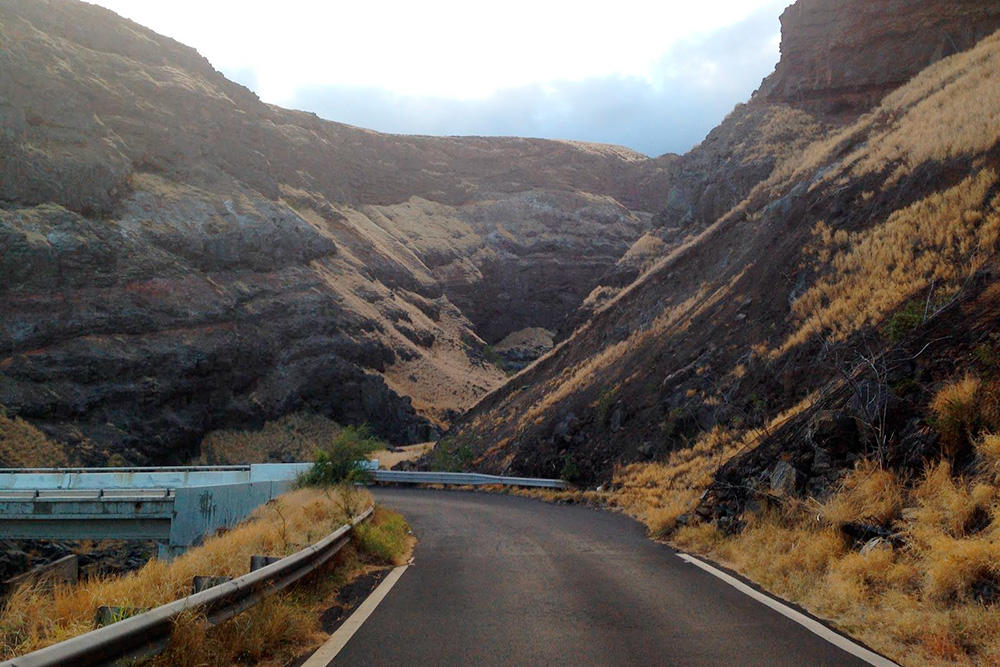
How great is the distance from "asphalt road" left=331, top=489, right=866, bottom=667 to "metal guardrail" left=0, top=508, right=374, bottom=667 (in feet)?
3.05

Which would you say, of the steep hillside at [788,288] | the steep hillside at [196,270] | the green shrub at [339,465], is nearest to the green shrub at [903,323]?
the steep hillside at [788,288]

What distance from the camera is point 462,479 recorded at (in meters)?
31.3

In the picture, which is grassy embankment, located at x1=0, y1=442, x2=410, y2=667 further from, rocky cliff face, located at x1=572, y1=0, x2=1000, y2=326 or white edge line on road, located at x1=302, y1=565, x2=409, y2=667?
rocky cliff face, located at x1=572, y1=0, x2=1000, y2=326

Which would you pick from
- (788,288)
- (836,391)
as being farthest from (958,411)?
(788,288)

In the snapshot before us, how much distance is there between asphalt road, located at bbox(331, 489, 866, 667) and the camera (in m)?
5.65

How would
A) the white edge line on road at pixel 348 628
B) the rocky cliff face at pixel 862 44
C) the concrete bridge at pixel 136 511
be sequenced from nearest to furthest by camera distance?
the white edge line on road at pixel 348 628, the concrete bridge at pixel 136 511, the rocky cliff face at pixel 862 44

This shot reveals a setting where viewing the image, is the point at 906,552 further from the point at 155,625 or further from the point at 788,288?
the point at 788,288

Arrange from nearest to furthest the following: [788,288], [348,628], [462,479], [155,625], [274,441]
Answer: [155,625], [348,628], [788,288], [462,479], [274,441]

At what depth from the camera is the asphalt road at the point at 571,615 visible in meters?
5.65

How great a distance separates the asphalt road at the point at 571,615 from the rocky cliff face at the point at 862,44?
1685 inches

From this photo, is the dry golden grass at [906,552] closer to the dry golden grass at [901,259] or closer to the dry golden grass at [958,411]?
the dry golden grass at [958,411]

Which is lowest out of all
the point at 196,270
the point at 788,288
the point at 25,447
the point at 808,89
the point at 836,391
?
the point at 25,447

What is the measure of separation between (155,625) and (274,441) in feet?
187

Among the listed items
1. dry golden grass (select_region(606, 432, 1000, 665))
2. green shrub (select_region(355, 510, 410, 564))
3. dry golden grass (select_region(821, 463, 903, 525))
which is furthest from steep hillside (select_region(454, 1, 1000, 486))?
green shrub (select_region(355, 510, 410, 564))
